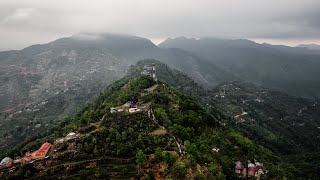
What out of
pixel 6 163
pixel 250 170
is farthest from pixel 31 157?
pixel 250 170

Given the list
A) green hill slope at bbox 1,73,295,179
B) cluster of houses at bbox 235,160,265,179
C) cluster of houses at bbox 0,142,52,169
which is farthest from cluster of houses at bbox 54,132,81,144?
cluster of houses at bbox 235,160,265,179

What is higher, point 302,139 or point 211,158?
point 211,158

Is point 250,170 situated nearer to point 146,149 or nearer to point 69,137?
point 146,149

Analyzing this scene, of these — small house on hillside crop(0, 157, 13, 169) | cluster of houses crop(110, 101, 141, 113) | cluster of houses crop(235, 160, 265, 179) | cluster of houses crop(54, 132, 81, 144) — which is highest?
cluster of houses crop(110, 101, 141, 113)

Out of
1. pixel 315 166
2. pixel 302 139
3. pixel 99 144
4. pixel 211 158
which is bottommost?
pixel 302 139

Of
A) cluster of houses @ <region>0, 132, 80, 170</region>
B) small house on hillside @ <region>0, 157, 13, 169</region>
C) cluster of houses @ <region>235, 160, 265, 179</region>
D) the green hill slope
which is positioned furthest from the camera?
cluster of houses @ <region>235, 160, 265, 179</region>

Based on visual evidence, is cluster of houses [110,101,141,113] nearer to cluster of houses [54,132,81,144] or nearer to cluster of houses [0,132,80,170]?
cluster of houses [54,132,81,144]

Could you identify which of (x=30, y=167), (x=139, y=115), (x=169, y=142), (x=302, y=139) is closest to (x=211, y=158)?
(x=169, y=142)

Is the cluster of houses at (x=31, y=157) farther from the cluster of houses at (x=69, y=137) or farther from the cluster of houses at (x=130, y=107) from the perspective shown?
the cluster of houses at (x=130, y=107)

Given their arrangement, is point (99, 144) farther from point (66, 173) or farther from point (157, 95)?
point (157, 95)
